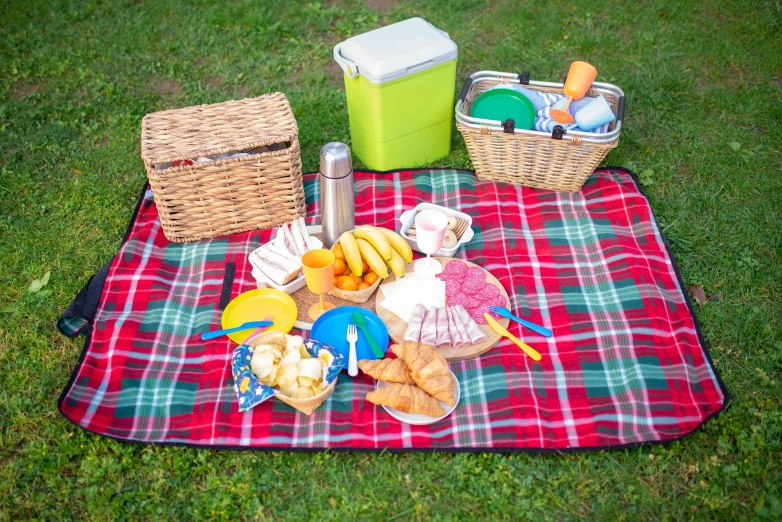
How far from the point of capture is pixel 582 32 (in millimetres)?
5457

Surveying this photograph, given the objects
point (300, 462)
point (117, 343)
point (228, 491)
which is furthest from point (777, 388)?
point (117, 343)

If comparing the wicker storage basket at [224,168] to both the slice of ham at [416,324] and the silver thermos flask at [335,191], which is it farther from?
the slice of ham at [416,324]

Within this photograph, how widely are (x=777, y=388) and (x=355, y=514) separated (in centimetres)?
203

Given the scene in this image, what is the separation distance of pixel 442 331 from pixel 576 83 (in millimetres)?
1872

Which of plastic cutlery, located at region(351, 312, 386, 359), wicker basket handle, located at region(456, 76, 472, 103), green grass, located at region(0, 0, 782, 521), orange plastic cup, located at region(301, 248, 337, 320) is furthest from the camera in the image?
wicker basket handle, located at region(456, 76, 472, 103)

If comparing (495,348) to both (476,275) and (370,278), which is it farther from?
(370,278)

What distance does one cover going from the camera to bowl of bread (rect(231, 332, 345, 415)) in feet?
9.07

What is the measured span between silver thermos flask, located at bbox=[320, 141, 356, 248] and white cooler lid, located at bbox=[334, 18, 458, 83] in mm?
612

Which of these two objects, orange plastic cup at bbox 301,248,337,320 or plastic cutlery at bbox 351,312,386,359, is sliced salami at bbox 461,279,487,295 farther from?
orange plastic cup at bbox 301,248,337,320

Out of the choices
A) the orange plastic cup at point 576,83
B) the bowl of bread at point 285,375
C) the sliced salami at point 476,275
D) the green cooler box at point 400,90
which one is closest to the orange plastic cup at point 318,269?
the bowl of bread at point 285,375

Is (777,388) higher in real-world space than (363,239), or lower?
lower

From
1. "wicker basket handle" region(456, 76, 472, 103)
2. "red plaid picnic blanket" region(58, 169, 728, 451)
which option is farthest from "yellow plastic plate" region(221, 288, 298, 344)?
"wicker basket handle" region(456, 76, 472, 103)

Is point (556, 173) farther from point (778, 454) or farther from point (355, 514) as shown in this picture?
point (355, 514)

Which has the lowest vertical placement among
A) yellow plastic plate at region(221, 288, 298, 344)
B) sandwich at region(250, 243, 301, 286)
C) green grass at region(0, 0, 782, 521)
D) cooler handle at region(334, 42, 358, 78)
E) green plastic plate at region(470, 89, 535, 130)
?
green grass at region(0, 0, 782, 521)
